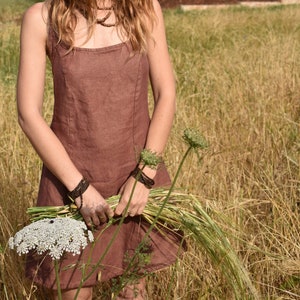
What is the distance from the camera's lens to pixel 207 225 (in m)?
1.85

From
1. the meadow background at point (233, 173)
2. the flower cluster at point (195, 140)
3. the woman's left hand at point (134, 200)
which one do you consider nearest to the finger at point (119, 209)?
the woman's left hand at point (134, 200)

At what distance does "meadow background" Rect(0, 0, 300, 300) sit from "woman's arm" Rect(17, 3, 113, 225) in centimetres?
31

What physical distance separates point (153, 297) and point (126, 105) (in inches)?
32.8

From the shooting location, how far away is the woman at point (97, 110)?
1833 mm

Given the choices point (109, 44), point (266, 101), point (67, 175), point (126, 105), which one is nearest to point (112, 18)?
point (109, 44)

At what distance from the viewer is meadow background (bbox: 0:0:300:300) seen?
2.32 m

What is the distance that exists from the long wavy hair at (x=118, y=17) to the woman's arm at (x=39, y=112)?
0.05 m

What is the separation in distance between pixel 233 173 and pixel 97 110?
1326mm

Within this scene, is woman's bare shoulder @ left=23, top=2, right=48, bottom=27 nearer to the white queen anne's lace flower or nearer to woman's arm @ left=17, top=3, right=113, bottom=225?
woman's arm @ left=17, top=3, right=113, bottom=225

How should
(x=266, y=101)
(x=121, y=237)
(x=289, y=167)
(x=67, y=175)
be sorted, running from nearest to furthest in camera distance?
(x=67, y=175)
(x=121, y=237)
(x=289, y=167)
(x=266, y=101)

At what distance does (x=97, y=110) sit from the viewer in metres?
1.89

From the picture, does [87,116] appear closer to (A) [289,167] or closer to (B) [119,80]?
(B) [119,80]

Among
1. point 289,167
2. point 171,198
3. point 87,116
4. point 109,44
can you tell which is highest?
point 109,44

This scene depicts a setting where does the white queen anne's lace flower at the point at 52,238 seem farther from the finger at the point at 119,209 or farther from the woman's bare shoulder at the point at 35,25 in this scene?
the woman's bare shoulder at the point at 35,25
